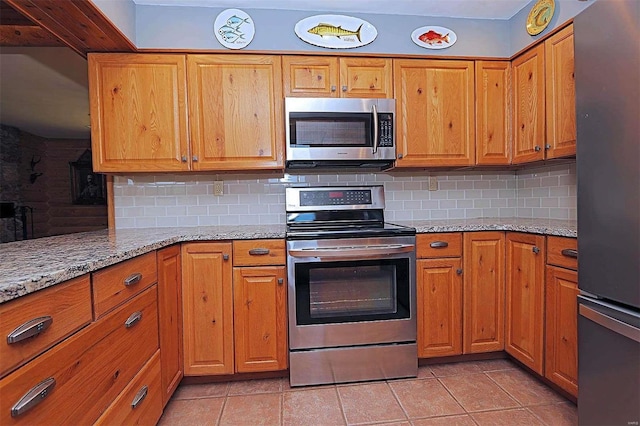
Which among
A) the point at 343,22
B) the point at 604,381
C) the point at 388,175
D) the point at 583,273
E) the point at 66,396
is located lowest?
the point at 604,381

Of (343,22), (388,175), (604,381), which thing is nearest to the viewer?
(604,381)

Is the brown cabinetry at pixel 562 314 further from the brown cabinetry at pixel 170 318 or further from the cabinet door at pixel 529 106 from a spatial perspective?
the brown cabinetry at pixel 170 318

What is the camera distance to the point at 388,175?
101 inches

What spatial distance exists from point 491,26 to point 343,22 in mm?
1054

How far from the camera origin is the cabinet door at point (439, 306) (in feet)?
6.64

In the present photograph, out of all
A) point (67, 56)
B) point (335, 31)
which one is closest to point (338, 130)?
point (335, 31)

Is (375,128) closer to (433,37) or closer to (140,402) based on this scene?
(433,37)

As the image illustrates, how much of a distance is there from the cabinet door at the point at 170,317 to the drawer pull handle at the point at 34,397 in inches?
29.9

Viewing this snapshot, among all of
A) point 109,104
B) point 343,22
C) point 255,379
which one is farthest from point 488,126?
point 109,104

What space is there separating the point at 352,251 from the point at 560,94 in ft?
4.91

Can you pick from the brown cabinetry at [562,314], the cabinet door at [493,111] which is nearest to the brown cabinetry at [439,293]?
the brown cabinetry at [562,314]

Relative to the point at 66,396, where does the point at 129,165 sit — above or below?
above

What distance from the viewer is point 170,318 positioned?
1725mm

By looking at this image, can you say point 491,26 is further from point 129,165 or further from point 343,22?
point 129,165
